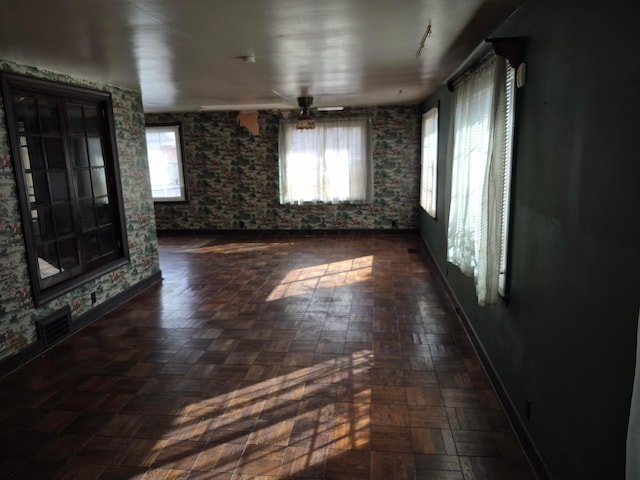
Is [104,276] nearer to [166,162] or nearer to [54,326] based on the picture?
[54,326]

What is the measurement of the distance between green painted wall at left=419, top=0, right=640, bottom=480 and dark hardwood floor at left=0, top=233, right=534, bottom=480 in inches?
17.6

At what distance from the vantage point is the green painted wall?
139 centimetres

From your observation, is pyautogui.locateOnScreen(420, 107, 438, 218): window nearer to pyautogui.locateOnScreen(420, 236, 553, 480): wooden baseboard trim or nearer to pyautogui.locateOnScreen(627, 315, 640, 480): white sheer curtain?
pyautogui.locateOnScreen(420, 236, 553, 480): wooden baseboard trim

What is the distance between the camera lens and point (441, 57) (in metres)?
3.62

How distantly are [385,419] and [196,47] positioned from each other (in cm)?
273

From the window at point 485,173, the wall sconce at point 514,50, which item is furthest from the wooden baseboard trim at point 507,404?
the wall sconce at point 514,50

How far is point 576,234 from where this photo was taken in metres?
1.73

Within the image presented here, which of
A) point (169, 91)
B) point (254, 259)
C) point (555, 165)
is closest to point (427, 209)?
point (254, 259)

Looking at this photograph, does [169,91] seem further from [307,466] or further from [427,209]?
[307,466]

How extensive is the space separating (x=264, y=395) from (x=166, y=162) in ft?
21.7

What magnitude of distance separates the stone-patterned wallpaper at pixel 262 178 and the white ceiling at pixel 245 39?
2.97 m

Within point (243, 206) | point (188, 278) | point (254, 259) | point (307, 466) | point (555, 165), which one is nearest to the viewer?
Result: point (555, 165)

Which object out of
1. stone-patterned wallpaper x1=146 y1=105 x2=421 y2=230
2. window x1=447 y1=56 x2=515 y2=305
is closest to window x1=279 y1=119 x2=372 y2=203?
stone-patterned wallpaper x1=146 y1=105 x2=421 y2=230

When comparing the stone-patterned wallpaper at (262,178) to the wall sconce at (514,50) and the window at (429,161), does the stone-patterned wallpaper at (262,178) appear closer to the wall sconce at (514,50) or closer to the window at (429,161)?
the window at (429,161)
